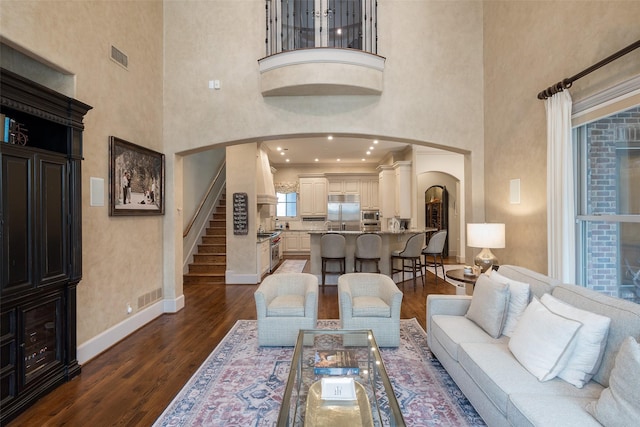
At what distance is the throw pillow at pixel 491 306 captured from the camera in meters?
2.38

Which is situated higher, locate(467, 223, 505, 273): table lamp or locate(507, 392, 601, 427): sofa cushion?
locate(467, 223, 505, 273): table lamp

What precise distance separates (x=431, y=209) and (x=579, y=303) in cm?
887

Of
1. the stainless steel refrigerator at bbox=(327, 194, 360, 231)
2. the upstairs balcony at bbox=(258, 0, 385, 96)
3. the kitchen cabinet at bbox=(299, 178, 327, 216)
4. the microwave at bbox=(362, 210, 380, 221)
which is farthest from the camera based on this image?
the kitchen cabinet at bbox=(299, 178, 327, 216)

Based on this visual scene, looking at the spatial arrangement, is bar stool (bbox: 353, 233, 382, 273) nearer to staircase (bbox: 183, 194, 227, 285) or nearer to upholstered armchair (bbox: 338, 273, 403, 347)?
upholstered armchair (bbox: 338, 273, 403, 347)

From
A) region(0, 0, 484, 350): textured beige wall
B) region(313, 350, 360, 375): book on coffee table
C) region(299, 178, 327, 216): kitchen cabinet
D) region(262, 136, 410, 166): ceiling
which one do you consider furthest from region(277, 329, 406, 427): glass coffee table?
region(299, 178, 327, 216): kitchen cabinet

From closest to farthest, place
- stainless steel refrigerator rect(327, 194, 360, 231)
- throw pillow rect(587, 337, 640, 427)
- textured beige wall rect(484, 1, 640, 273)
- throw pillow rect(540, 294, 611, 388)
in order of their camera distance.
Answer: throw pillow rect(587, 337, 640, 427) → throw pillow rect(540, 294, 611, 388) → textured beige wall rect(484, 1, 640, 273) → stainless steel refrigerator rect(327, 194, 360, 231)

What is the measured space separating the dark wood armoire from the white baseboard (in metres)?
0.27

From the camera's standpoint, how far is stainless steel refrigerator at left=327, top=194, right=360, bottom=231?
1013 cm

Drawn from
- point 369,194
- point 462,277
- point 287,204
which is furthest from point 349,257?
point 287,204

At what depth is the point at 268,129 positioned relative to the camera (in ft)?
14.6

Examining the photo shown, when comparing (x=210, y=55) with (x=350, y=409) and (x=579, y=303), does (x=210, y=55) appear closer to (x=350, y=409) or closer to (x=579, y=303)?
(x=350, y=409)

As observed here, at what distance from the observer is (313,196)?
10.5 meters

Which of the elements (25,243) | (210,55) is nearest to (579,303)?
(25,243)

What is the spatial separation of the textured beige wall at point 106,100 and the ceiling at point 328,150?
11.6 ft
